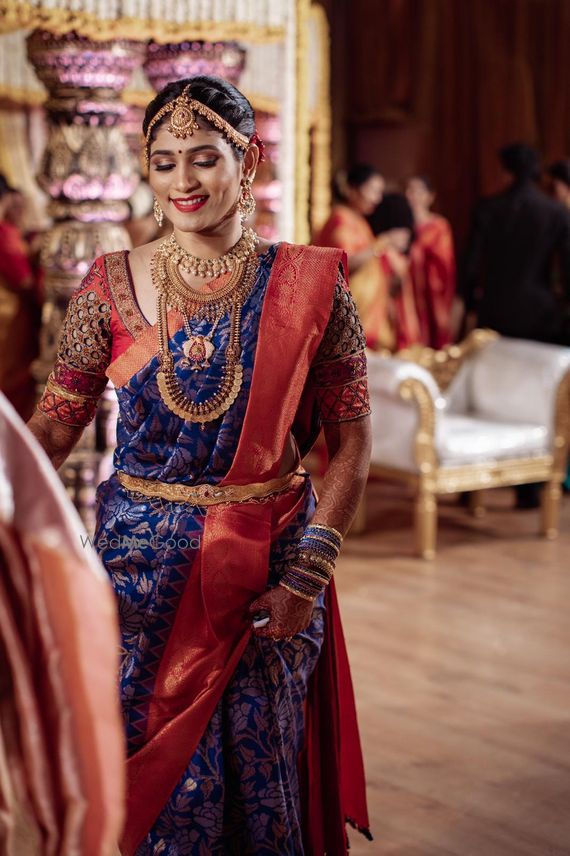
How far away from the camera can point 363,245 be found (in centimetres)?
600

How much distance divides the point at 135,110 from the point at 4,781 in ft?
22.9

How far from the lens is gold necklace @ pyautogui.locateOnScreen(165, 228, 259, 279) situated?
6.57ft

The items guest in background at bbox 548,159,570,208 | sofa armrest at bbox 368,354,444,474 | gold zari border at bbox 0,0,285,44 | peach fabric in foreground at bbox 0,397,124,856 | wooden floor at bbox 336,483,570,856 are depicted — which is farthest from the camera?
guest in background at bbox 548,159,570,208

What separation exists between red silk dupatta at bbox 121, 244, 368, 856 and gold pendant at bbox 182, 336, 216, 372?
8 centimetres

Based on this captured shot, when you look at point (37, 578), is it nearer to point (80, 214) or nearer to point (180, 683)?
point (180, 683)

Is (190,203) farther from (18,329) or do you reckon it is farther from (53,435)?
(18,329)

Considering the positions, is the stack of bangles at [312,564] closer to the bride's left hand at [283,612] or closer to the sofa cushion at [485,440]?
the bride's left hand at [283,612]

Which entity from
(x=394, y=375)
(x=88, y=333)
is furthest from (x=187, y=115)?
(x=394, y=375)

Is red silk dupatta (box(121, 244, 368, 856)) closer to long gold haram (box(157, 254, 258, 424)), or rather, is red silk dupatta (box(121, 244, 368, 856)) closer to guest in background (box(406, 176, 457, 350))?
long gold haram (box(157, 254, 258, 424))

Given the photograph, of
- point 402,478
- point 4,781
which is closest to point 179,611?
point 4,781

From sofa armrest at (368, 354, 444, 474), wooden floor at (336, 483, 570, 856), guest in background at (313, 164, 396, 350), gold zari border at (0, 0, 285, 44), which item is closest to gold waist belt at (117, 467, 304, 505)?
wooden floor at (336, 483, 570, 856)

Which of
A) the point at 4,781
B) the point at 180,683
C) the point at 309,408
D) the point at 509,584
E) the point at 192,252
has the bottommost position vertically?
the point at 509,584

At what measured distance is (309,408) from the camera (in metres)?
2.09

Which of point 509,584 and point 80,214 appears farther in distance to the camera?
point 509,584
